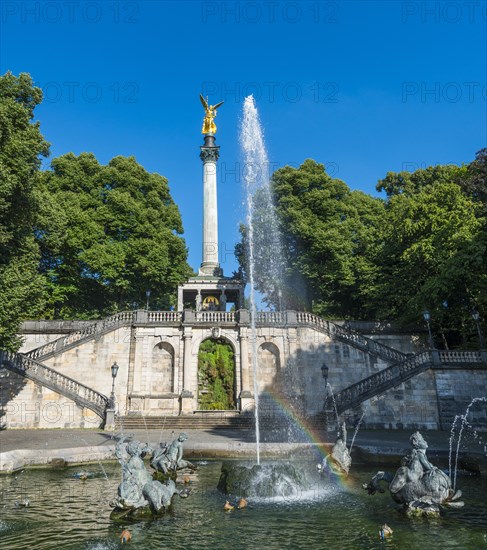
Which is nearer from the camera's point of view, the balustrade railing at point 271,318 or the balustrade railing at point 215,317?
the balustrade railing at point 215,317

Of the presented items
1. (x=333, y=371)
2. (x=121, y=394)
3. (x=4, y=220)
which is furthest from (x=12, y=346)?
(x=333, y=371)

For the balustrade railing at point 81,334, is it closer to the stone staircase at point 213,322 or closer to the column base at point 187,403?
the stone staircase at point 213,322

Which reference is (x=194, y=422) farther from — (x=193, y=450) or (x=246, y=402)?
(x=193, y=450)

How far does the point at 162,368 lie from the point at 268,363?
21.2ft

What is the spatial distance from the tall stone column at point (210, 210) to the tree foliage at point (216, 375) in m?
8.46

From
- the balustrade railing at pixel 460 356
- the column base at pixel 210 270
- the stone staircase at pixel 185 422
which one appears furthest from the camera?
the column base at pixel 210 270

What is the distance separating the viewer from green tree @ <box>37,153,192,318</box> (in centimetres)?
2994

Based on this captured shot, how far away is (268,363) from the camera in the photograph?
85.0 ft

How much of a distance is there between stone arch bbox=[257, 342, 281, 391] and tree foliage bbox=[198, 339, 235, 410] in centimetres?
186

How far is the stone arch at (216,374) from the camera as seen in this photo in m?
24.0

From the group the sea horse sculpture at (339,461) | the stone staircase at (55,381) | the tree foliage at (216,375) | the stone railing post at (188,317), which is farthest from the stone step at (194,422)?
the sea horse sculpture at (339,461)

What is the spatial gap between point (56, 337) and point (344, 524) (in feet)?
77.0

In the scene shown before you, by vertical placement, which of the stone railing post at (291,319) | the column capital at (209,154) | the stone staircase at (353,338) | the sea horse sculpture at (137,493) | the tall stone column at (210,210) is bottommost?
the sea horse sculpture at (137,493)

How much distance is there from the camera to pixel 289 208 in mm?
34094
